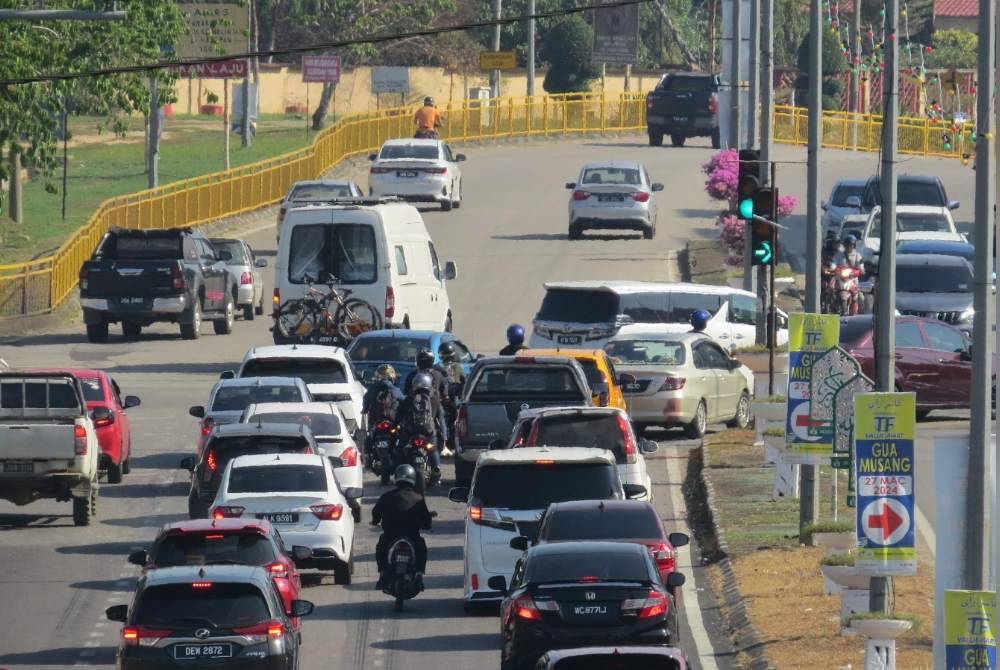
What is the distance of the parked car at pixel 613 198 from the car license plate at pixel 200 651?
3928 cm

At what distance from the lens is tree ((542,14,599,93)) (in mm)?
93438

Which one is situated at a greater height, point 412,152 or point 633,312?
point 412,152

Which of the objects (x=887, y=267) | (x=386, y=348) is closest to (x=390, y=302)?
(x=386, y=348)

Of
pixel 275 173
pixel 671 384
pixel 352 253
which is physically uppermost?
pixel 275 173

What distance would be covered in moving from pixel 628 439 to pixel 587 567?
6442mm

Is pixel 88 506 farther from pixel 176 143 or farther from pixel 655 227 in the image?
pixel 176 143

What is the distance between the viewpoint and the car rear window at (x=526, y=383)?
2692 cm

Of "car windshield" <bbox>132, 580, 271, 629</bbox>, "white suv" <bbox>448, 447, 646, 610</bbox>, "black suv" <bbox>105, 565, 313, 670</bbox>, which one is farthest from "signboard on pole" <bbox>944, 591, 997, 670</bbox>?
"white suv" <bbox>448, 447, 646, 610</bbox>

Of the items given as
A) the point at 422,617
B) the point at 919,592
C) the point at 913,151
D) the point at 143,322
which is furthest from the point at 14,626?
the point at 913,151

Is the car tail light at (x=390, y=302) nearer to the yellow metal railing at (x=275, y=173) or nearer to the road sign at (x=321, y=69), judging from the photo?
the yellow metal railing at (x=275, y=173)

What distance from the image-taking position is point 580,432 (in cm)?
2342

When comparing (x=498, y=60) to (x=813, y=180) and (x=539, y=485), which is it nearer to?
(x=813, y=180)

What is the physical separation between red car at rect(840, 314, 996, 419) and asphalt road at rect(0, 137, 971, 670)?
3.19 metres

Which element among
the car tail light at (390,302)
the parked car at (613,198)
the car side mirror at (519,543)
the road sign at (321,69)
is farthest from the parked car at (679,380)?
the road sign at (321,69)
